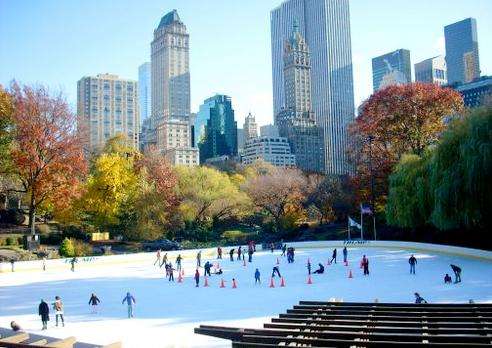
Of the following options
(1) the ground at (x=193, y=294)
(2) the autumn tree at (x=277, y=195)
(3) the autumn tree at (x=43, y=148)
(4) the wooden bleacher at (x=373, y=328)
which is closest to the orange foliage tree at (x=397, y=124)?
(2) the autumn tree at (x=277, y=195)

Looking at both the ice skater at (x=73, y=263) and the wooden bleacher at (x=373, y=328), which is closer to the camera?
the wooden bleacher at (x=373, y=328)

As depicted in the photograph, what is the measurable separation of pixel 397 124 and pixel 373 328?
5027cm

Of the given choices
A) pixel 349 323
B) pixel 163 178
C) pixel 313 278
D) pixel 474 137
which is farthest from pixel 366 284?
pixel 163 178

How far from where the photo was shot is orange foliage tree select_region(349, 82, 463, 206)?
55.5m

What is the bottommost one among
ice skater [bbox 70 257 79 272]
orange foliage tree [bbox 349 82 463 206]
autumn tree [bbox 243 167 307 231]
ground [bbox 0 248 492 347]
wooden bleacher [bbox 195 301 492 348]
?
Answer: ground [bbox 0 248 492 347]

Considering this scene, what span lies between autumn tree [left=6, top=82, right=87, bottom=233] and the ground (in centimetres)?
1525

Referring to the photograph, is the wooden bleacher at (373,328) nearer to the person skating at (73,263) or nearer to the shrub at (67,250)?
the person skating at (73,263)

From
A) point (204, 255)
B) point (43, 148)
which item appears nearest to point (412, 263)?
point (204, 255)

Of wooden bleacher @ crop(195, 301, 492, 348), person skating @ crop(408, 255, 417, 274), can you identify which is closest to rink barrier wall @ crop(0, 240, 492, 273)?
person skating @ crop(408, 255, 417, 274)

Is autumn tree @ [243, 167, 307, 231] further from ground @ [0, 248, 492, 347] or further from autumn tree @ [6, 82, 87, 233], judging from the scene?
ground @ [0, 248, 492, 347]

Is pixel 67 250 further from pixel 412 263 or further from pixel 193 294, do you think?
pixel 412 263

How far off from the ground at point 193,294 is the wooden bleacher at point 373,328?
441 cm

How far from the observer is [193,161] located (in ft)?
643

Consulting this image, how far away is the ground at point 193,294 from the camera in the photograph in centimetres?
1723
